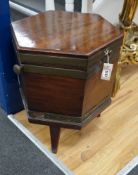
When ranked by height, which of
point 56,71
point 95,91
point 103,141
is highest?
point 56,71

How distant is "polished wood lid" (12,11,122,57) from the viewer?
0.86 m

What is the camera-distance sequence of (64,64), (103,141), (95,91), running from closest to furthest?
(64,64) < (95,91) < (103,141)

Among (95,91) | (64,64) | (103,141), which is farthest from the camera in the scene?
(103,141)

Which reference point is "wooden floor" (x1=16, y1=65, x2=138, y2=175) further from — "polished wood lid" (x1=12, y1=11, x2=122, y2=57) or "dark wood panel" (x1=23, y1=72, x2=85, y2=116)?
"polished wood lid" (x1=12, y1=11, x2=122, y2=57)

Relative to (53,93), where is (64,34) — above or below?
above

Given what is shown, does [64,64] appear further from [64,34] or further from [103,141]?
[103,141]

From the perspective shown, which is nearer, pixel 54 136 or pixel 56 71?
pixel 56 71

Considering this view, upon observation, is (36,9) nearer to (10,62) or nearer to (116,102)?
(10,62)

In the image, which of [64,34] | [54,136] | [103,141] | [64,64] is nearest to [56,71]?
[64,64]

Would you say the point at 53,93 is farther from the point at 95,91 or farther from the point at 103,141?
the point at 103,141

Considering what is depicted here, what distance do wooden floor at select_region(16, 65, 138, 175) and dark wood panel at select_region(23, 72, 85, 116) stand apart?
0.25m

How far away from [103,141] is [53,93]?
0.41 m

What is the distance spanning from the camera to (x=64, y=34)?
931mm

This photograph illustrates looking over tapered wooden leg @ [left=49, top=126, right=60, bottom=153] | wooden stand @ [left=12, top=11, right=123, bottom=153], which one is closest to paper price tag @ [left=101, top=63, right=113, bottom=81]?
wooden stand @ [left=12, top=11, right=123, bottom=153]
